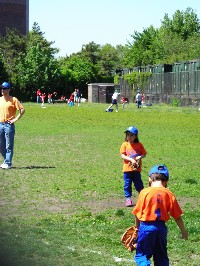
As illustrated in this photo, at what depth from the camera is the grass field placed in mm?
7543

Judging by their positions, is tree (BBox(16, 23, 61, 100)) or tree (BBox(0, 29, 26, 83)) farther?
tree (BBox(0, 29, 26, 83))

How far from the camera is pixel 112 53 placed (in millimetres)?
123375

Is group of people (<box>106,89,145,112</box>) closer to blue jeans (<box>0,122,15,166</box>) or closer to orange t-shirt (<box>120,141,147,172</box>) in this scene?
blue jeans (<box>0,122,15,166</box>)

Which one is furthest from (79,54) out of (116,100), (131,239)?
(131,239)

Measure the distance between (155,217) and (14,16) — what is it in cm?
9849

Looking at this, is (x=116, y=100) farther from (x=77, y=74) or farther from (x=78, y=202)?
(x=77, y=74)

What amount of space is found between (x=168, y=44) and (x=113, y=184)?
271 feet

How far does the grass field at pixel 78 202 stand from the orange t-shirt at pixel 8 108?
1.14 m

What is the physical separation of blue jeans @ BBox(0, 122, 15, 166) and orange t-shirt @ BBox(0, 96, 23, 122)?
0.15m

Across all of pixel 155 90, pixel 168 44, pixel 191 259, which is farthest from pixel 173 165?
pixel 168 44

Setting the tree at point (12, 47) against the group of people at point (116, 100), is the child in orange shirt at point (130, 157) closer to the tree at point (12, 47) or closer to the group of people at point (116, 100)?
the group of people at point (116, 100)

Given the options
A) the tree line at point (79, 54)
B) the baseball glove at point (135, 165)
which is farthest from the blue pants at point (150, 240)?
the tree line at point (79, 54)

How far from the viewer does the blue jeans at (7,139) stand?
48.0 feet

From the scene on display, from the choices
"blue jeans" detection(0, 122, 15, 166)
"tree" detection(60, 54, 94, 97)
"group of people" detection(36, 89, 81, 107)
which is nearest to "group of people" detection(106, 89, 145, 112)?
"group of people" detection(36, 89, 81, 107)
